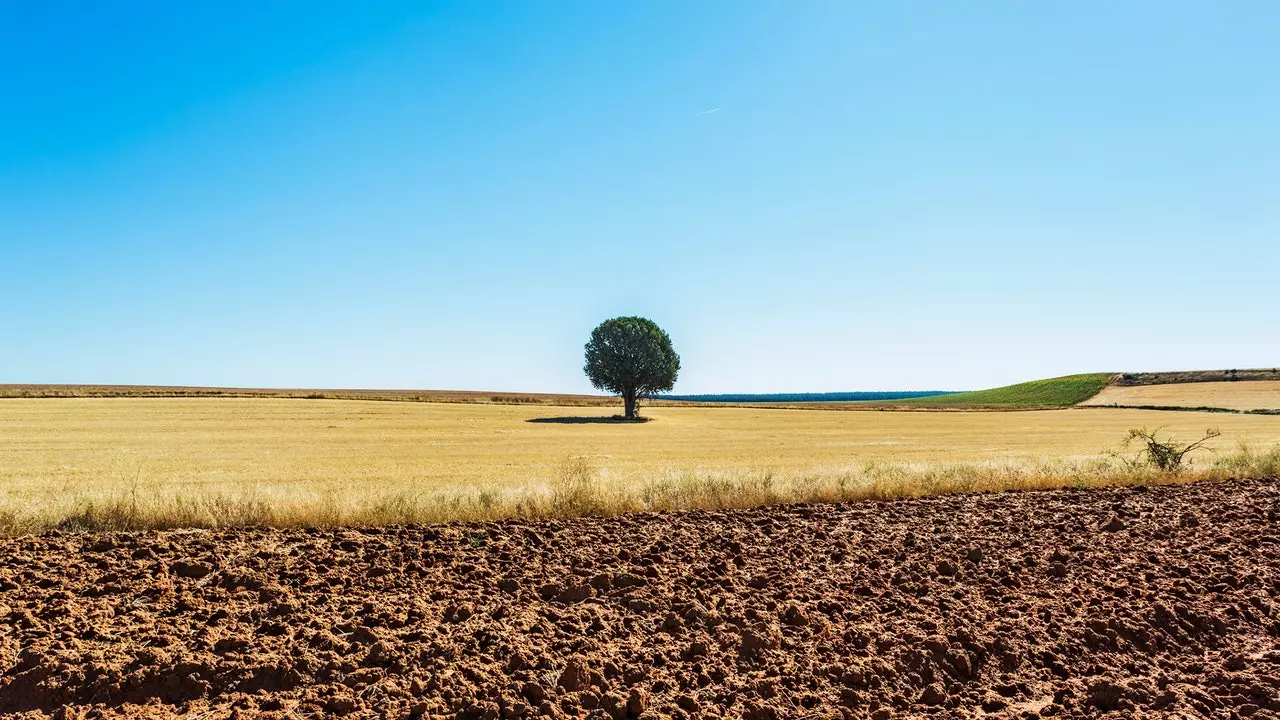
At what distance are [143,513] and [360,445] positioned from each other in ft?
81.0

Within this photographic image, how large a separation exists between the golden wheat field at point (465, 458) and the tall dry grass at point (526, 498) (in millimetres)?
43

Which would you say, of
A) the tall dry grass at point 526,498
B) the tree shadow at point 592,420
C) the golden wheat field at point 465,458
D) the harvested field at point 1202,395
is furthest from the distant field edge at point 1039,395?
the tall dry grass at point 526,498

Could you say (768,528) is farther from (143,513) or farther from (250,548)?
(143,513)

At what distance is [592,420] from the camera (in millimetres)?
60125

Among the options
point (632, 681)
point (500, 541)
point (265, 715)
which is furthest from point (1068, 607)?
point (265, 715)

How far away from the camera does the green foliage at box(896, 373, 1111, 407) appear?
10356 cm

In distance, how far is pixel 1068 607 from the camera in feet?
25.3

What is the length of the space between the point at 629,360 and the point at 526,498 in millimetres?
51239

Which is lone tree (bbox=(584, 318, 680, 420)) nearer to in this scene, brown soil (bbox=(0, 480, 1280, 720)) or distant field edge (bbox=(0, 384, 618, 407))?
distant field edge (bbox=(0, 384, 618, 407))

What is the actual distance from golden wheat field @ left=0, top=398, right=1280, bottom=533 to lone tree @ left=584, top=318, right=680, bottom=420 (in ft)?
11.7

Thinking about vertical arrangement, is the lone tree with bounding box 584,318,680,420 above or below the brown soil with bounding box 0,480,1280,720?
above

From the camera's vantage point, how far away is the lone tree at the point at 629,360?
63500 millimetres

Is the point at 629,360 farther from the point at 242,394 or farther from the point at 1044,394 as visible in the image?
the point at 1044,394

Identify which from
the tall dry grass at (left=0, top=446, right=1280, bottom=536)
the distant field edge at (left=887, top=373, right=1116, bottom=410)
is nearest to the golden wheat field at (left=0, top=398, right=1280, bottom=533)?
the tall dry grass at (left=0, top=446, right=1280, bottom=536)
